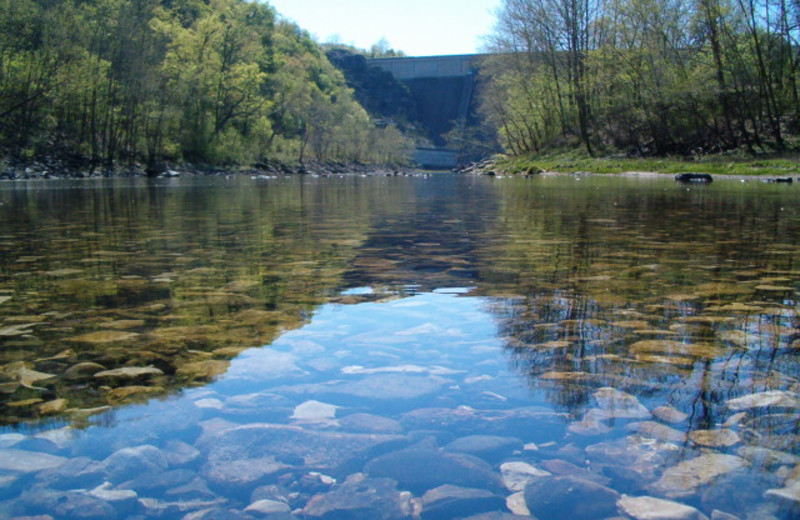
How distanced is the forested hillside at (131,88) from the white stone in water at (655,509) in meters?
40.3

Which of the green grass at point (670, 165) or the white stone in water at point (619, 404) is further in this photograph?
the green grass at point (670, 165)

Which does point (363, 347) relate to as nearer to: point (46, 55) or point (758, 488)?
point (758, 488)

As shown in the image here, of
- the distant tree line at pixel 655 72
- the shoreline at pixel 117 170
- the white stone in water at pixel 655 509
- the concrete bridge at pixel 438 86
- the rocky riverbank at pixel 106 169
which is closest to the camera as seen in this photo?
the white stone in water at pixel 655 509

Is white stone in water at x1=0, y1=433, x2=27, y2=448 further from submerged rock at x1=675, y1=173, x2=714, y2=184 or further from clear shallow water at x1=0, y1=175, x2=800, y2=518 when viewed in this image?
submerged rock at x1=675, y1=173, x2=714, y2=184

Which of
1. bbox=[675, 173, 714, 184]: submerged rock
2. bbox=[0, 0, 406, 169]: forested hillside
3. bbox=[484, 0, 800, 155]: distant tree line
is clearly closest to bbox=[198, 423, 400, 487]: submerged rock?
bbox=[675, 173, 714, 184]: submerged rock

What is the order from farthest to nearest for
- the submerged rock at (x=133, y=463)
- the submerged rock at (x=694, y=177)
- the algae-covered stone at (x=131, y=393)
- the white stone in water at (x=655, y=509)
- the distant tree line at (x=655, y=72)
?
the distant tree line at (x=655, y=72)
the submerged rock at (x=694, y=177)
the algae-covered stone at (x=131, y=393)
the submerged rock at (x=133, y=463)
the white stone in water at (x=655, y=509)

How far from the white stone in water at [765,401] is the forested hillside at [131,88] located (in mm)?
40039

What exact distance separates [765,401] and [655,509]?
3.22 ft

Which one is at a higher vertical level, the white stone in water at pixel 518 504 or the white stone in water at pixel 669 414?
the white stone in water at pixel 669 414

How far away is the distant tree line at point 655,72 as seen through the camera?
2989 centimetres

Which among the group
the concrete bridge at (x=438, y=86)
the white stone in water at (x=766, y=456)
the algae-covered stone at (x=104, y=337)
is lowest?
the white stone in water at (x=766, y=456)

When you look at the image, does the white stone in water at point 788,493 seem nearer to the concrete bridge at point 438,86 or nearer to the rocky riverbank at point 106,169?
the rocky riverbank at point 106,169

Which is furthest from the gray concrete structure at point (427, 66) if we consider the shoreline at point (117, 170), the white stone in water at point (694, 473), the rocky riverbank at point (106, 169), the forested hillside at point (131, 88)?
the white stone in water at point (694, 473)

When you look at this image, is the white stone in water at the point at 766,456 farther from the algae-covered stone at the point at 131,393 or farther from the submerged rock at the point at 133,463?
the algae-covered stone at the point at 131,393
